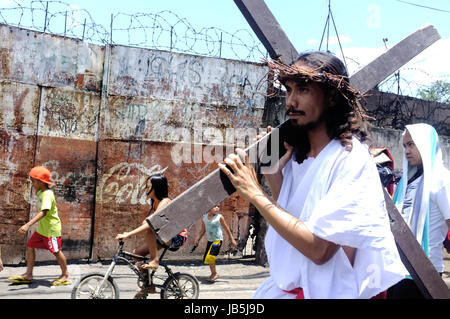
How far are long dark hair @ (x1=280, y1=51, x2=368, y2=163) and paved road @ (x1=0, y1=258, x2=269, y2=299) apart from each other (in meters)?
4.58

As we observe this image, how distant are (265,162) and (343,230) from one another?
460mm

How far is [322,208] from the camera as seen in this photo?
1.50 metres

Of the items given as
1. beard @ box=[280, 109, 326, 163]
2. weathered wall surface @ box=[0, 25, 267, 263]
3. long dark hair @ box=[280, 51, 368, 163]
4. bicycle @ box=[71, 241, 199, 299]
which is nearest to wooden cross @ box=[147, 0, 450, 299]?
beard @ box=[280, 109, 326, 163]

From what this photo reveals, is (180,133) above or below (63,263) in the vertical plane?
above

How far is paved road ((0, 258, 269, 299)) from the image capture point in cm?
580

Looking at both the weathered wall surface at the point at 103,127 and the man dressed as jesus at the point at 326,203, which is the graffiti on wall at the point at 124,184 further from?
the man dressed as jesus at the point at 326,203

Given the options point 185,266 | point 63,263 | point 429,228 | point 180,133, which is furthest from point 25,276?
point 429,228

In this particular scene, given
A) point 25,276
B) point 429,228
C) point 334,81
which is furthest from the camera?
point 25,276

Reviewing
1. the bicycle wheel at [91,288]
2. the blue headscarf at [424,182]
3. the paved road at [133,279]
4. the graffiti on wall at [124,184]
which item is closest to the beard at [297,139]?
the blue headscarf at [424,182]

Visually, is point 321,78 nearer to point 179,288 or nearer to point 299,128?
point 299,128

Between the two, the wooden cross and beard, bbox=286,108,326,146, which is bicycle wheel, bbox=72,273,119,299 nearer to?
the wooden cross

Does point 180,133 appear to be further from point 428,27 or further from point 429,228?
point 428,27

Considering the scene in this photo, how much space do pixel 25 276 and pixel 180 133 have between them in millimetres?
3399

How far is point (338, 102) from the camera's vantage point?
5.57 ft
